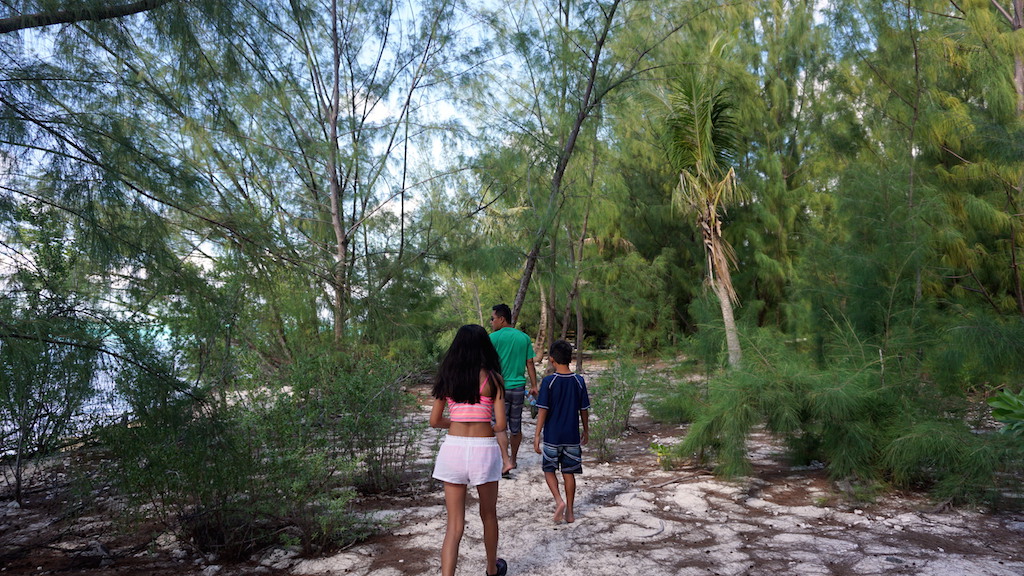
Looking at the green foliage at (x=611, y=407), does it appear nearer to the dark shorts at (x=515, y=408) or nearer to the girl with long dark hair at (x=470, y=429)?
the dark shorts at (x=515, y=408)

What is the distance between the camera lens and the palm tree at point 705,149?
1010cm

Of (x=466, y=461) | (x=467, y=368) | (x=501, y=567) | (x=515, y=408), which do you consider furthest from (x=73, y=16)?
(x=515, y=408)

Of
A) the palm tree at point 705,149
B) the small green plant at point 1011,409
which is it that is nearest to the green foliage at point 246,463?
the small green plant at point 1011,409

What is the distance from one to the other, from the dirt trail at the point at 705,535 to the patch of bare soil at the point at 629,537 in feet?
0.04

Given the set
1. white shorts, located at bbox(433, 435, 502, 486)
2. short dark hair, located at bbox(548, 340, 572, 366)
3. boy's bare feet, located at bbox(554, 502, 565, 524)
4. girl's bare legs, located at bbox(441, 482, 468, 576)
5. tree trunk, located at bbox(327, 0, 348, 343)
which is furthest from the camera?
tree trunk, located at bbox(327, 0, 348, 343)

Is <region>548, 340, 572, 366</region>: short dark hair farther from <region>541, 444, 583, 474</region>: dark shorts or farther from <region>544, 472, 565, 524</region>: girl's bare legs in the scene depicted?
<region>544, 472, 565, 524</region>: girl's bare legs

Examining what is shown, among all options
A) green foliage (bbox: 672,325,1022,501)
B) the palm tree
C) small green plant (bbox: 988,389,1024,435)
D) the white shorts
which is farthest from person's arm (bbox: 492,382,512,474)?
the palm tree

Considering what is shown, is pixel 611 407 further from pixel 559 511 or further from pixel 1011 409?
pixel 1011 409

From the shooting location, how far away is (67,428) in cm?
407

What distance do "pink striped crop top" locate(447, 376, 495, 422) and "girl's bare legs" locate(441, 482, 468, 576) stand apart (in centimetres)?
32

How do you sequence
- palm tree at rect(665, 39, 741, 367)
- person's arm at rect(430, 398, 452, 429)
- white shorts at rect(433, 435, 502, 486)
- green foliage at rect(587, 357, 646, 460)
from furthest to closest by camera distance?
palm tree at rect(665, 39, 741, 367), green foliage at rect(587, 357, 646, 460), person's arm at rect(430, 398, 452, 429), white shorts at rect(433, 435, 502, 486)

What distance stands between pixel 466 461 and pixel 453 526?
0.30 metres

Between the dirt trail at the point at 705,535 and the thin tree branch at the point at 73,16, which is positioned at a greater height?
the thin tree branch at the point at 73,16

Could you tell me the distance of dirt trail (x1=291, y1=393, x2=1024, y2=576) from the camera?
371 centimetres
